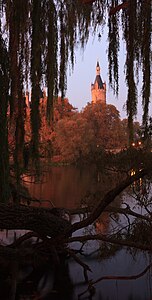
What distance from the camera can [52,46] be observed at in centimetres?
140

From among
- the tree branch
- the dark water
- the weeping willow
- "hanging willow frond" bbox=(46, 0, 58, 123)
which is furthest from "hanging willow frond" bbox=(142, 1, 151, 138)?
the dark water

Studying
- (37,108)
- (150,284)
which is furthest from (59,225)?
(37,108)

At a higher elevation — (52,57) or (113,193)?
(52,57)

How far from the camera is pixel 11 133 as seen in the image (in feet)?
5.23

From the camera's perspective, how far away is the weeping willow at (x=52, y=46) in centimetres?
121

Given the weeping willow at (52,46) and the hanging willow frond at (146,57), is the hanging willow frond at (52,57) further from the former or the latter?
the hanging willow frond at (146,57)

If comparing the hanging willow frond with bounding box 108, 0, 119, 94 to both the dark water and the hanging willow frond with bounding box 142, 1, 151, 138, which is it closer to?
the hanging willow frond with bounding box 142, 1, 151, 138

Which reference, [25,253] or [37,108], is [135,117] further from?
[25,253]

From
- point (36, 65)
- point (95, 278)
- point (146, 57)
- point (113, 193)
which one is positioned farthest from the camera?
point (95, 278)

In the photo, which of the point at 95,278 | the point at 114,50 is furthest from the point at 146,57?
the point at 95,278

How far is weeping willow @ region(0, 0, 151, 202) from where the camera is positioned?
1.21m

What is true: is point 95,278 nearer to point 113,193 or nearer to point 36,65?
point 113,193

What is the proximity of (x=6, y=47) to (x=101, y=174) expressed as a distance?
2409 millimetres

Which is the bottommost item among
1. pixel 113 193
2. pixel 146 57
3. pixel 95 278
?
pixel 95 278
